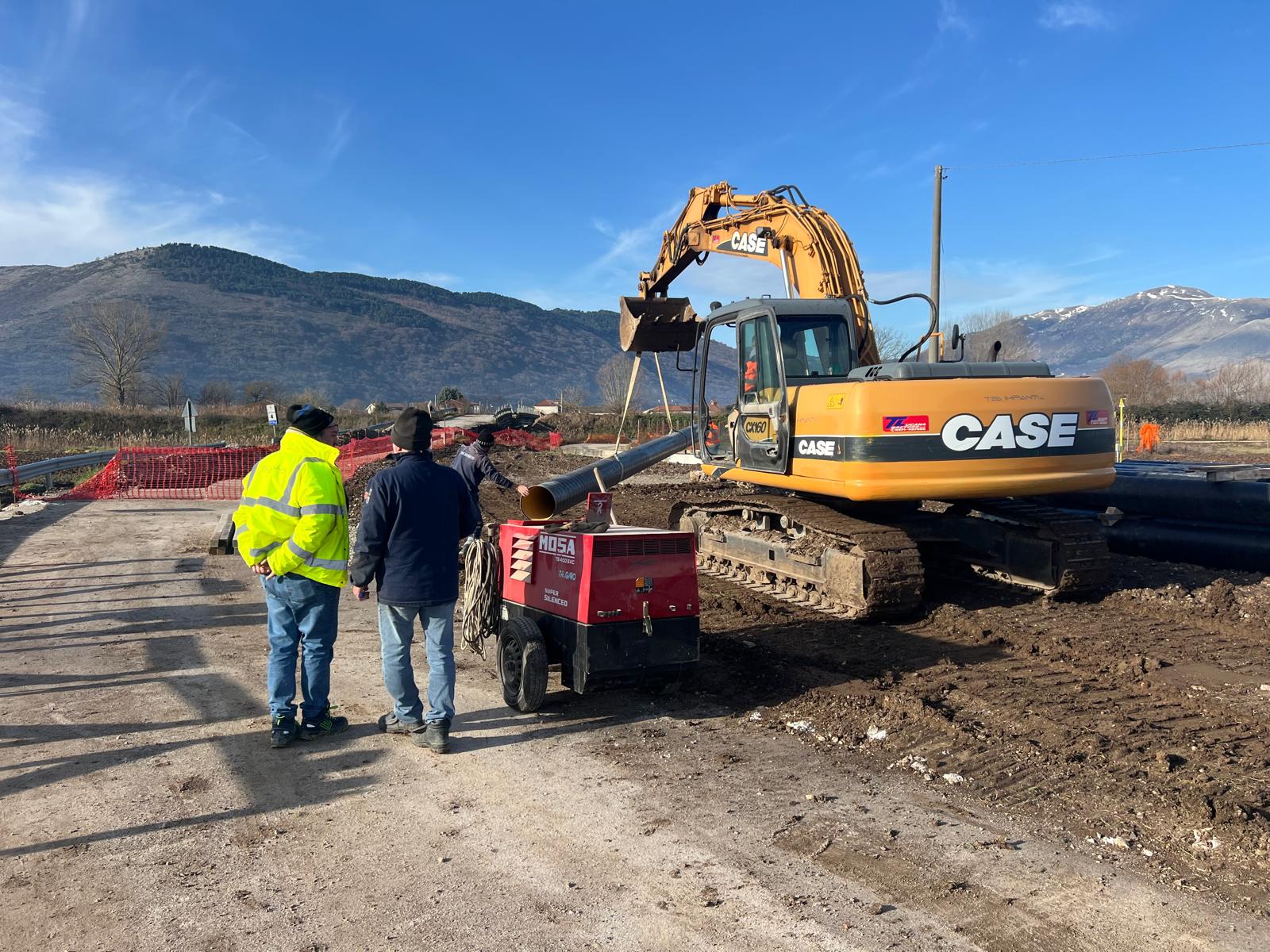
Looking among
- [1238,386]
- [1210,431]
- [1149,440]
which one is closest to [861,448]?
[1149,440]

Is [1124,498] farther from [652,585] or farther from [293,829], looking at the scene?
[293,829]

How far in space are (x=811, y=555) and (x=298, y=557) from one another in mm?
4956

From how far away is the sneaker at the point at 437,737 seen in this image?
4.90 metres

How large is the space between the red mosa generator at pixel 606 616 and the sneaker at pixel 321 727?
3.42ft

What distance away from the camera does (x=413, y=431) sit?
5121 mm

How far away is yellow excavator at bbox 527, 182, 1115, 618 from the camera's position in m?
7.45

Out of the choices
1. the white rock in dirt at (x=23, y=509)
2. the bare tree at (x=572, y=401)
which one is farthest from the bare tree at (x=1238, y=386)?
the white rock in dirt at (x=23, y=509)

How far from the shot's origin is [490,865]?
363cm

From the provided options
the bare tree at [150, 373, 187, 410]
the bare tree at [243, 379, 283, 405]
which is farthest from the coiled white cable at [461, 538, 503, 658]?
the bare tree at [243, 379, 283, 405]

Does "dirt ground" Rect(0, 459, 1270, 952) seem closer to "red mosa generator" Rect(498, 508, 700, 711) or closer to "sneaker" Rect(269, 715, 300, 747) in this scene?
"sneaker" Rect(269, 715, 300, 747)

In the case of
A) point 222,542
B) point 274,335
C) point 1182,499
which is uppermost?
point 274,335

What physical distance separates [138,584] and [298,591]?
5.98 m

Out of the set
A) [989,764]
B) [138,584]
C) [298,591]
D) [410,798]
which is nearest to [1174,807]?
[989,764]

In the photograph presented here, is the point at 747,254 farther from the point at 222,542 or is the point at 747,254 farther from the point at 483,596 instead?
the point at 222,542
